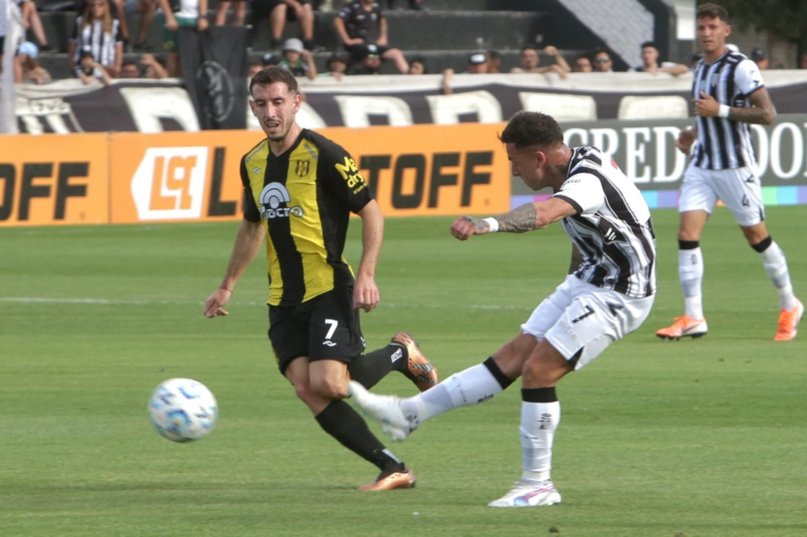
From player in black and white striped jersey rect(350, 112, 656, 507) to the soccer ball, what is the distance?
76 cm

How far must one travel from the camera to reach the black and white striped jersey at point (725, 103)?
41.9 feet

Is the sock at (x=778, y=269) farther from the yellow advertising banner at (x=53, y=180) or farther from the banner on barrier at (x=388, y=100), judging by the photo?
the banner on barrier at (x=388, y=100)

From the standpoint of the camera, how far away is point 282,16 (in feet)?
98.8

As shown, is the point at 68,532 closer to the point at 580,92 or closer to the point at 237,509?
Result: the point at 237,509

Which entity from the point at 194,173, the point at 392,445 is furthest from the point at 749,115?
the point at 194,173

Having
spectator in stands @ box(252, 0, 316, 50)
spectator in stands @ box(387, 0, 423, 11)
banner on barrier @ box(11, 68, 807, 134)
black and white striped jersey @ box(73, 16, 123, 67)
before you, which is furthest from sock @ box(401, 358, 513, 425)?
spectator in stands @ box(387, 0, 423, 11)

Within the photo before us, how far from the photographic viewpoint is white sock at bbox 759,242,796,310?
13117mm

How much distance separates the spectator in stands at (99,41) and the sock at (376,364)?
19.2 m

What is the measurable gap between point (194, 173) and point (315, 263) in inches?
588

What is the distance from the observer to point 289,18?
3078 cm

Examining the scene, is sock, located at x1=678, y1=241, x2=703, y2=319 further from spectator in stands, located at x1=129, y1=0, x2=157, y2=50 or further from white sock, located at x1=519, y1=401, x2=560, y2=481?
spectator in stands, located at x1=129, y1=0, x2=157, y2=50

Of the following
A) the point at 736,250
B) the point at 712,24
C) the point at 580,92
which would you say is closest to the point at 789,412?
the point at 712,24

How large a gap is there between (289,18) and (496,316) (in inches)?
662

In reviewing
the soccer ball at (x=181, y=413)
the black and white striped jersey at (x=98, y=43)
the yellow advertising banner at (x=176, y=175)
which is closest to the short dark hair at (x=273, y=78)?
the soccer ball at (x=181, y=413)
